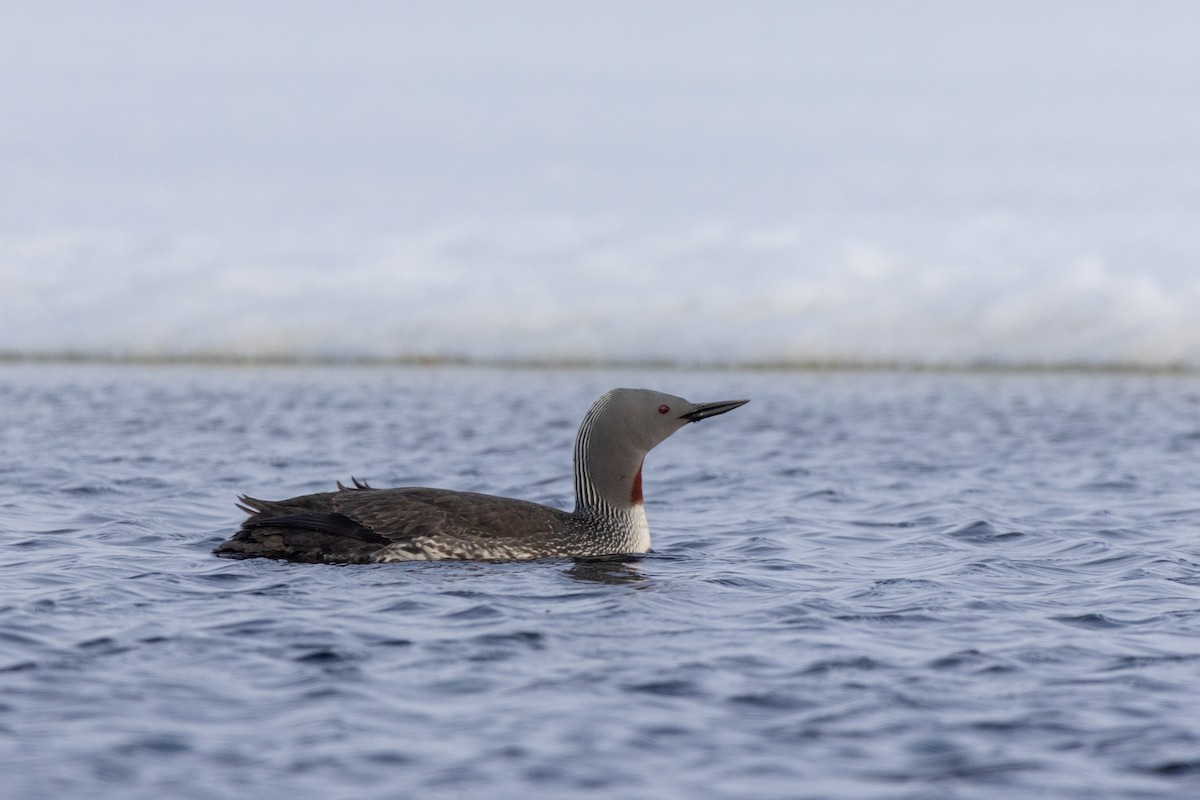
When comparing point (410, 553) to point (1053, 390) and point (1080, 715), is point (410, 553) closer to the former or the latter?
point (1080, 715)

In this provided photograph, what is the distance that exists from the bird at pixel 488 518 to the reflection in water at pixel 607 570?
0.08 metres

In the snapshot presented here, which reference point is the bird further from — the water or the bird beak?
the water

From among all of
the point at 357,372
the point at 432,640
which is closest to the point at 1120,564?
the point at 432,640

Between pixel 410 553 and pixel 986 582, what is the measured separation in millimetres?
3962

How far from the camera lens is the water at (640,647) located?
561cm

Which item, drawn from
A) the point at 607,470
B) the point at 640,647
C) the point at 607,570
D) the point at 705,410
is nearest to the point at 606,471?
the point at 607,470

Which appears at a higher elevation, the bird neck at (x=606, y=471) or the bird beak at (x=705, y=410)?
the bird beak at (x=705, y=410)

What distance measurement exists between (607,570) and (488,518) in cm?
94

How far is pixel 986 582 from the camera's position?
9805 millimetres

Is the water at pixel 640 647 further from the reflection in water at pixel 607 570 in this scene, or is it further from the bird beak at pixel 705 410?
the bird beak at pixel 705 410

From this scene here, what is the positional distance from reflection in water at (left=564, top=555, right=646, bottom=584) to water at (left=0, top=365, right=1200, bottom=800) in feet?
0.15

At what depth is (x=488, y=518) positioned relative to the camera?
406 inches


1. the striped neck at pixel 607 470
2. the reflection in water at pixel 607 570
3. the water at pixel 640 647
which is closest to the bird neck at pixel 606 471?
the striped neck at pixel 607 470

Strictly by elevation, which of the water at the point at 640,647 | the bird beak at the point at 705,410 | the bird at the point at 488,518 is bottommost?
the water at the point at 640,647
